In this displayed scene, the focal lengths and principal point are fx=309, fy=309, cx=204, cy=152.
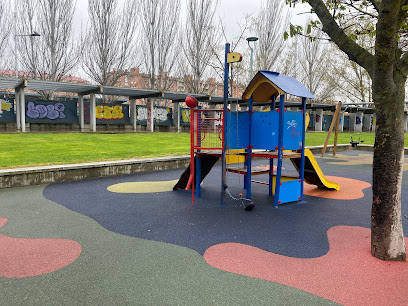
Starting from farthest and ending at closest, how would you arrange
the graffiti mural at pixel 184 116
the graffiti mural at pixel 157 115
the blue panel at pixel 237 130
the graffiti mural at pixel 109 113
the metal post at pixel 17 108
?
1. the graffiti mural at pixel 184 116
2. the graffiti mural at pixel 157 115
3. the graffiti mural at pixel 109 113
4. the metal post at pixel 17 108
5. the blue panel at pixel 237 130

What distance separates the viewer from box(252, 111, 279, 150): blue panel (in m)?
6.11

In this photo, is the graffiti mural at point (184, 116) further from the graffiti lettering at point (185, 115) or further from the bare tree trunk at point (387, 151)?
the bare tree trunk at point (387, 151)

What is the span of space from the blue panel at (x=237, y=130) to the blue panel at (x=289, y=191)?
3.75ft

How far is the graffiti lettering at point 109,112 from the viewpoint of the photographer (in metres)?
23.0

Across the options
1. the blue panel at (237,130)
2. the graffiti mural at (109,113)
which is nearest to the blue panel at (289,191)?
the blue panel at (237,130)

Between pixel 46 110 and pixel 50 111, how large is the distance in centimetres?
25

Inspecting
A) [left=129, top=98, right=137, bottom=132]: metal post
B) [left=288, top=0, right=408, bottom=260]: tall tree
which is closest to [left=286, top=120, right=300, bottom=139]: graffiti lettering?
[left=288, top=0, right=408, bottom=260]: tall tree

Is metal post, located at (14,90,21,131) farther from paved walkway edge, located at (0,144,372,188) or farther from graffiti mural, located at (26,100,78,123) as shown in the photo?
paved walkway edge, located at (0,144,372,188)

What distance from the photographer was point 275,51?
30828mm

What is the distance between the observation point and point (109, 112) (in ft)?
77.0

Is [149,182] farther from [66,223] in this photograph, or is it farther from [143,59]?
[143,59]

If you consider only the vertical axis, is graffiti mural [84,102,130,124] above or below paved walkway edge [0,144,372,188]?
above

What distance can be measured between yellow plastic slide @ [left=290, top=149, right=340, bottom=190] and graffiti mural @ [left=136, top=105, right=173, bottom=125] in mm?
19481

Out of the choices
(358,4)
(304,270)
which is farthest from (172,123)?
(304,270)
